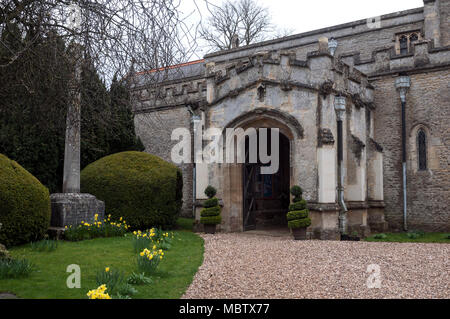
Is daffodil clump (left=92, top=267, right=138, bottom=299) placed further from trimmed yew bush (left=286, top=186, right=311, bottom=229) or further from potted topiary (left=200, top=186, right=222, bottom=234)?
potted topiary (left=200, top=186, right=222, bottom=234)

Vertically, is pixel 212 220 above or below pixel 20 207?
below

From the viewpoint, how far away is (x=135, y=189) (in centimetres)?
1159

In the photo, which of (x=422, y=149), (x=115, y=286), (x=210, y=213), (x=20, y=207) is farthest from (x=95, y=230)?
(x=422, y=149)

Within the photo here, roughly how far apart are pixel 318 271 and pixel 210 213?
546cm

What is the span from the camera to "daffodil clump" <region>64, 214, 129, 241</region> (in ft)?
29.9

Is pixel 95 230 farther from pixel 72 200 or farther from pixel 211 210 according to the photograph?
pixel 211 210

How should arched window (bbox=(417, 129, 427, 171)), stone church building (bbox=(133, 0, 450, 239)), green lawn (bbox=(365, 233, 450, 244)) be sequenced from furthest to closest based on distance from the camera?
arched window (bbox=(417, 129, 427, 171)), stone church building (bbox=(133, 0, 450, 239)), green lawn (bbox=(365, 233, 450, 244))

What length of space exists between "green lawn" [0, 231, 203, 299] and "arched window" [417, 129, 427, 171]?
7514 millimetres

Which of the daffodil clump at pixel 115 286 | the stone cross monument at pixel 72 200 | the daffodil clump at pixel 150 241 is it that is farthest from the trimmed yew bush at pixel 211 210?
the daffodil clump at pixel 115 286

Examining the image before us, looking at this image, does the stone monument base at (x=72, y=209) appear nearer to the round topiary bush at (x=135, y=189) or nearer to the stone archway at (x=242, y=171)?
the round topiary bush at (x=135, y=189)

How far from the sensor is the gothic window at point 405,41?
1677cm

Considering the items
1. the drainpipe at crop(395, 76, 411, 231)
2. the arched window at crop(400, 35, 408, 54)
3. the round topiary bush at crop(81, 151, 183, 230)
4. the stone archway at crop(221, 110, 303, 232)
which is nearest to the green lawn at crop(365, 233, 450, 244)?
the drainpipe at crop(395, 76, 411, 231)
